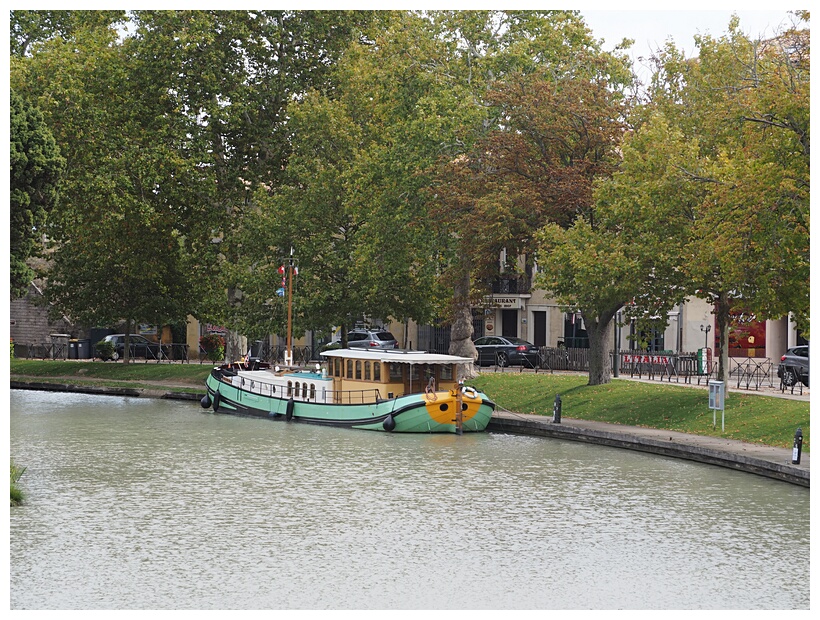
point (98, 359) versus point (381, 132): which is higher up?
point (381, 132)

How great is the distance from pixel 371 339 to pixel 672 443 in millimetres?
38862

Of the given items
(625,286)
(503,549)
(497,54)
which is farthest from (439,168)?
(503,549)

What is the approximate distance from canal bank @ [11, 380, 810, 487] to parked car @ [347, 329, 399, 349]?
26048mm

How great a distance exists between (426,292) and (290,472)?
978 inches

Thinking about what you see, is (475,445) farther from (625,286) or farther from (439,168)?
(439,168)

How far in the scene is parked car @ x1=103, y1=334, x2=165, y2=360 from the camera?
77.6 metres

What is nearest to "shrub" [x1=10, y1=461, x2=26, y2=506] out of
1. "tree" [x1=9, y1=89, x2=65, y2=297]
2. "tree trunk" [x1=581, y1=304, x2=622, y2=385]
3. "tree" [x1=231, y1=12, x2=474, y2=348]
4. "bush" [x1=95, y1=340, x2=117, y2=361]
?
"tree" [x1=9, y1=89, x2=65, y2=297]

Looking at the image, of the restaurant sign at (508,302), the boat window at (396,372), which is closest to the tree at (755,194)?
the boat window at (396,372)

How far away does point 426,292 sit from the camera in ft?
192

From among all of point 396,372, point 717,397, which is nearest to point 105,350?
point 396,372

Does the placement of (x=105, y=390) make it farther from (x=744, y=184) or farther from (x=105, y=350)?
(x=744, y=184)

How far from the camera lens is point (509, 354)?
65.2 meters

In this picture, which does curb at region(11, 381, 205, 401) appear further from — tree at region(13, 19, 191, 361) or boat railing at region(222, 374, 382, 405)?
tree at region(13, 19, 191, 361)

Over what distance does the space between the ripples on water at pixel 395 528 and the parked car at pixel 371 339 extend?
30830mm
